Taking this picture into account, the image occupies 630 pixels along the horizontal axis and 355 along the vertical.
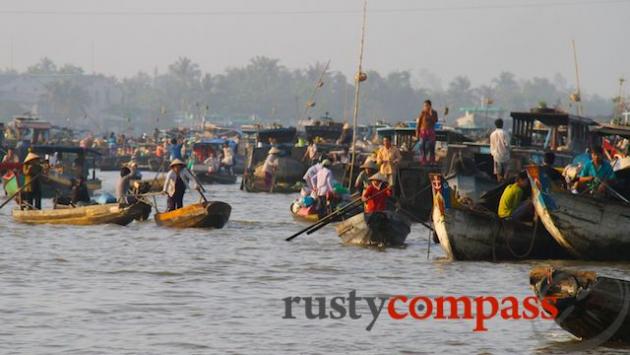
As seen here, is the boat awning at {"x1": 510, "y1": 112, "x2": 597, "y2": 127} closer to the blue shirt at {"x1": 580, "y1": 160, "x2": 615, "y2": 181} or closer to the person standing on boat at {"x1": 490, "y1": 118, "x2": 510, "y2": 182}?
the person standing on boat at {"x1": 490, "y1": 118, "x2": 510, "y2": 182}

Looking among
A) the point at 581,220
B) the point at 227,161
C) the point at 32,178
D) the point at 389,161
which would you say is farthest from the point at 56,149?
the point at 581,220

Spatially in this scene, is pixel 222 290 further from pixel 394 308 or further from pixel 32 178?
pixel 32 178

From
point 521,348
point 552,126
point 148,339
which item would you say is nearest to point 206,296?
point 148,339

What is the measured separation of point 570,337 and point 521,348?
0.62 m

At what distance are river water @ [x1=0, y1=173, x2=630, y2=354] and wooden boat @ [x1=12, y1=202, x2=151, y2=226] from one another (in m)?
0.21

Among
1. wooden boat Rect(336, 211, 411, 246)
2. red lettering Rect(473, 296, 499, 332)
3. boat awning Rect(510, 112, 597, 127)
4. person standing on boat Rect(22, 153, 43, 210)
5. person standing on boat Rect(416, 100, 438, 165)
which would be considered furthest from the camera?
boat awning Rect(510, 112, 597, 127)

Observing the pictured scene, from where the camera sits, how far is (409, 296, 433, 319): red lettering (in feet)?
51.7

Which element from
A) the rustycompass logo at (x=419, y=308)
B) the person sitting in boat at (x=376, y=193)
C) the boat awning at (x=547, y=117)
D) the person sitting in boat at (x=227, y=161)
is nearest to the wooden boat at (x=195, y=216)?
the person sitting in boat at (x=376, y=193)

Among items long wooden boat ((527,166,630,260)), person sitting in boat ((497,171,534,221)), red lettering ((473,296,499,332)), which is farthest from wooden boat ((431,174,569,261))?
red lettering ((473,296,499,332))

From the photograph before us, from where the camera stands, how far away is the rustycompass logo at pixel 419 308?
15.6 meters

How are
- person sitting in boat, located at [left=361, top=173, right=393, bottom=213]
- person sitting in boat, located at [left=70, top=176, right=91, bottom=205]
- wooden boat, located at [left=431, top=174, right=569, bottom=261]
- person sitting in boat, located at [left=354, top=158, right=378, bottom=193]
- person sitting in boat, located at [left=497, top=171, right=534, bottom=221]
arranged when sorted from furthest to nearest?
person sitting in boat, located at [left=70, top=176, right=91, bottom=205] < person sitting in boat, located at [left=354, top=158, right=378, bottom=193] < person sitting in boat, located at [left=361, top=173, right=393, bottom=213] < person sitting in boat, located at [left=497, top=171, right=534, bottom=221] < wooden boat, located at [left=431, top=174, right=569, bottom=261]

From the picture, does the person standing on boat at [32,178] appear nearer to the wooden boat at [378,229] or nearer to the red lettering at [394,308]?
the wooden boat at [378,229]

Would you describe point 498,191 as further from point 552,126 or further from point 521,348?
point 552,126

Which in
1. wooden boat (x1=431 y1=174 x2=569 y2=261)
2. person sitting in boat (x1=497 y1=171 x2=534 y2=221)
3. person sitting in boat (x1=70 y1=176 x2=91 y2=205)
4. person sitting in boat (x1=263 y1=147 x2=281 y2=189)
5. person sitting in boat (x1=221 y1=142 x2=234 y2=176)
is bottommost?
person sitting in boat (x1=221 y1=142 x2=234 y2=176)
